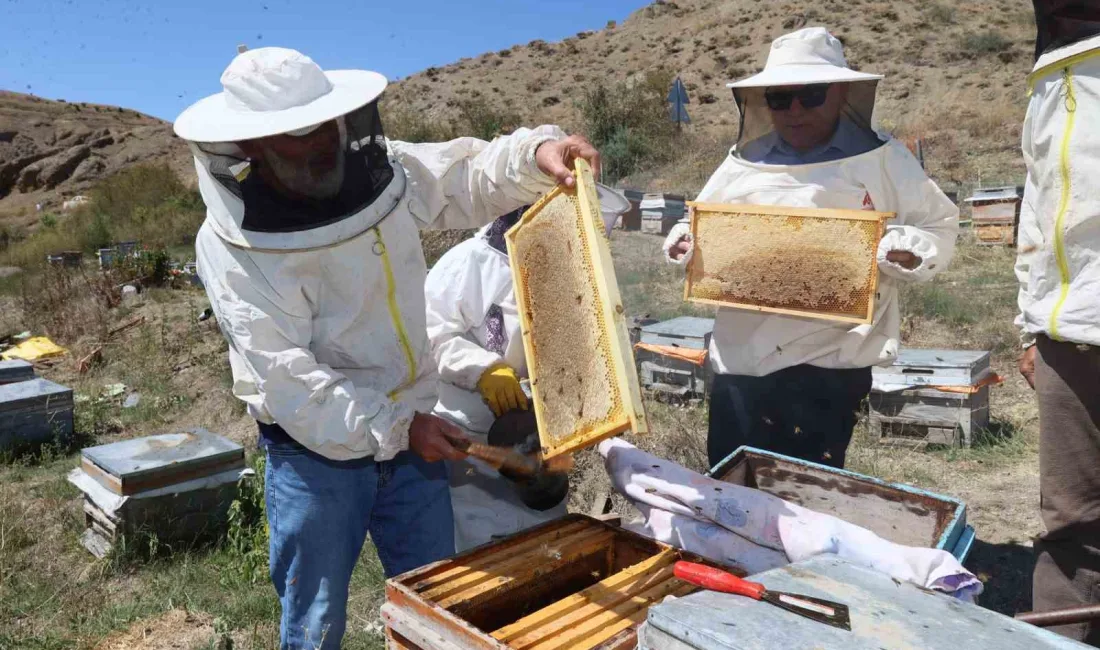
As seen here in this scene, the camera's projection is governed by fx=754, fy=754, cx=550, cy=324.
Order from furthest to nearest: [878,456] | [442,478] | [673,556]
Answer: [878,456]
[442,478]
[673,556]

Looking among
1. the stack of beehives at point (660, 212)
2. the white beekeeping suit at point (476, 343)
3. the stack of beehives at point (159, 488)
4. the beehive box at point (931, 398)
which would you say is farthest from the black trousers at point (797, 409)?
the stack of beehives at point (660, 212)

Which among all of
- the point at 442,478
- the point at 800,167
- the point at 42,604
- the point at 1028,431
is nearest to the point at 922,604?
the point at 442,478

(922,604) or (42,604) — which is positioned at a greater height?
(922,604)

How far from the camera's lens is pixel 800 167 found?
312cm

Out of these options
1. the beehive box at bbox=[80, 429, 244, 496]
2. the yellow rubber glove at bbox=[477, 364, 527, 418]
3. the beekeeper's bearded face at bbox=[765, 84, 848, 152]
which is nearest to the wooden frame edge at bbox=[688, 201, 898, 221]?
the beekeeper's bearded face at bbox=[765, 84, 848, 152]

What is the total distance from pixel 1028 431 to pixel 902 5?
33.9m

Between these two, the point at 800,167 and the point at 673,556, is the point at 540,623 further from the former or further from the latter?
the point at 800,167

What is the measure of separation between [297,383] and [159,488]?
2996 millimetres

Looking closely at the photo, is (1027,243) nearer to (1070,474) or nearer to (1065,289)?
(1065,289)

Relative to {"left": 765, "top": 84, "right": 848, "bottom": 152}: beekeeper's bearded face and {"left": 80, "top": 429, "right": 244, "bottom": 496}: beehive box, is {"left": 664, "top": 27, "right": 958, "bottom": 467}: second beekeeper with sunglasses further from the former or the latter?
{"left": 80, "top": 429, "right": 244, "bottom": 496}: beehive box

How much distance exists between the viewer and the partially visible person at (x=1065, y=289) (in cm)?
228

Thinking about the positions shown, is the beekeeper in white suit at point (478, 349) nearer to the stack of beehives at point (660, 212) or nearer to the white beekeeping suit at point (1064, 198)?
the white beekeeping suit at point (1064, 198)

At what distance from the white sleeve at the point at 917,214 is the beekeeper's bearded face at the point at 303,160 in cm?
203

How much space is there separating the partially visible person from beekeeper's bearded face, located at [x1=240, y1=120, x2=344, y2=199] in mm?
2216
